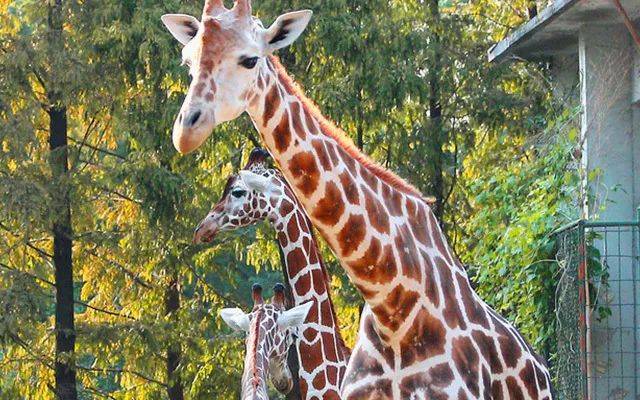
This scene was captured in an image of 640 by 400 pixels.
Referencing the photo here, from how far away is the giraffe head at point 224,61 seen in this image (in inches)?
258

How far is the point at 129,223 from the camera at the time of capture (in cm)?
2091

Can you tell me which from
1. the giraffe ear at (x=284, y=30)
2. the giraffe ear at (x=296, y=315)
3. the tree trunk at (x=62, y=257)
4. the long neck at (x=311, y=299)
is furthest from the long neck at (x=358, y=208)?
the tree trunk at (x=62, y=257)

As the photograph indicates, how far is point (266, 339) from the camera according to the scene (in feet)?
40.9

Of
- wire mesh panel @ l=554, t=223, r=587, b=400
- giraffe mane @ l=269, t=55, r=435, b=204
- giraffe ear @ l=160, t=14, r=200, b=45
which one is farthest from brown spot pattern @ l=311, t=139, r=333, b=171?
wire mesh panel @ l=554, t=223, r=587, b=400

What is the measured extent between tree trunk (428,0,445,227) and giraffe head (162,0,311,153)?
14050 millimetres

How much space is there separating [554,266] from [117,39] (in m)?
7.99

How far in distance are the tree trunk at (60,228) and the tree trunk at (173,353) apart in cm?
125

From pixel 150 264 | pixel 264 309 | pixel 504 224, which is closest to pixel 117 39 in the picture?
pixel 150 264

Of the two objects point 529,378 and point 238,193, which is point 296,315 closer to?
point 238,193

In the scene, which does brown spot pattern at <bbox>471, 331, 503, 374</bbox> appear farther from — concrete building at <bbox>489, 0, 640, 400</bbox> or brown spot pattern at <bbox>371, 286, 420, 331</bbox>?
concrete building at <bbox>489, 0, 640, 400</bbox>

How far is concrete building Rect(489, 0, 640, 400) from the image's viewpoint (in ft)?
43.4

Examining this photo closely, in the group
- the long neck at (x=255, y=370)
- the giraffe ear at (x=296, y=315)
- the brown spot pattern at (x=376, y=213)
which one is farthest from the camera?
the giraffe ear at (x=296, y=315)

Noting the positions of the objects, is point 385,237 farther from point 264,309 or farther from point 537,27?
point 537,27

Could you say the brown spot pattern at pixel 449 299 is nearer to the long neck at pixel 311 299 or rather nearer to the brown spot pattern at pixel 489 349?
the brown spot pattern at pixel 489 349
